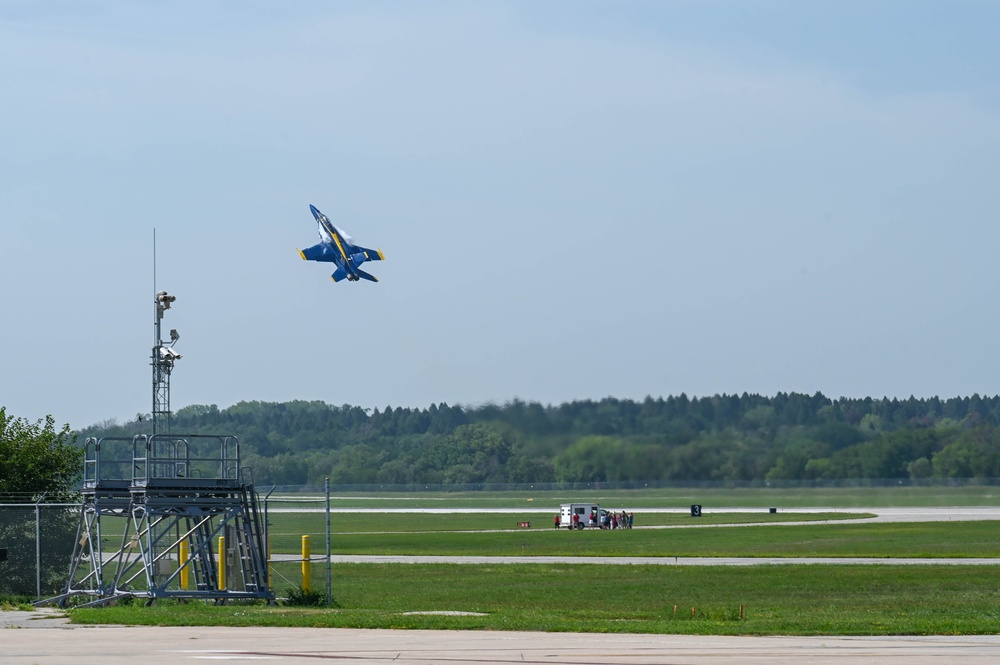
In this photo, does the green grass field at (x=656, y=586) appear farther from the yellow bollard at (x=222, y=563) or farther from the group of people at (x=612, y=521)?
the group of people at (x=612, y=521)

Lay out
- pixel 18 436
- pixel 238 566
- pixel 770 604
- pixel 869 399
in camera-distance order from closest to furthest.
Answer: pixel 238 566
pixel 770 604
pixel 18 436
pixel 869 399

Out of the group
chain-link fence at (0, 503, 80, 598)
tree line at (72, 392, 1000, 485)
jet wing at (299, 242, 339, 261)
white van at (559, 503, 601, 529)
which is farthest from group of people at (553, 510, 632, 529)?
chain-link fence at (0, 503, 80, 598)

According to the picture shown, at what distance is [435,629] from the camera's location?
25.8 m

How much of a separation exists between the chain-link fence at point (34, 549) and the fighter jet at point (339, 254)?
66.5ft

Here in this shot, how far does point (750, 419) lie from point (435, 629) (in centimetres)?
2900

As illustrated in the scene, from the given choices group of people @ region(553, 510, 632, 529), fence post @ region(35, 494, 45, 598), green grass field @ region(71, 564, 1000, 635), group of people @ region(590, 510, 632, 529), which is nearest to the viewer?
green grass field @ region(71, 564, 1000, 635)

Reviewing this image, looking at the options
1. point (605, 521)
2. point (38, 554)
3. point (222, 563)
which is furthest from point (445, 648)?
point (605, 521)

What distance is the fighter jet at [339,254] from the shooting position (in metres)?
54.5

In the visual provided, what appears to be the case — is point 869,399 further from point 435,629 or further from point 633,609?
point 435,629

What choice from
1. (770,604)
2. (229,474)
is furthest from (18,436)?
(770,604)

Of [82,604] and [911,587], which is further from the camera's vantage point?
[911,587]

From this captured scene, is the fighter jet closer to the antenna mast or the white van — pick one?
the antenna mast

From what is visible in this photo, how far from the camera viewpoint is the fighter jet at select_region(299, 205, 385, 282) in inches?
2147

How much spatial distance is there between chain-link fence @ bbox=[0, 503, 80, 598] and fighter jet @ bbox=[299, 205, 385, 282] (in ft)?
66.5
